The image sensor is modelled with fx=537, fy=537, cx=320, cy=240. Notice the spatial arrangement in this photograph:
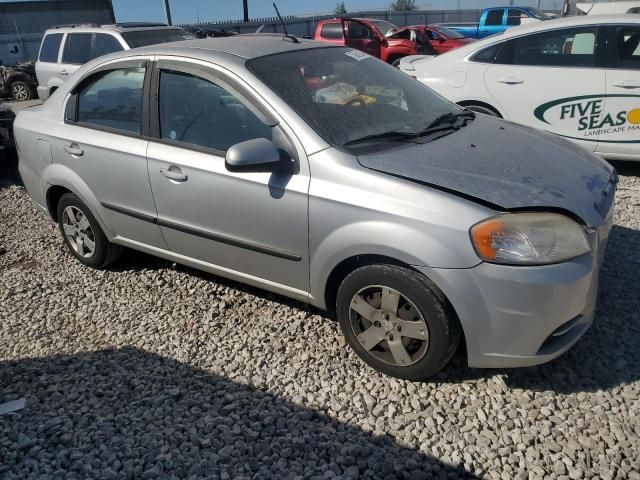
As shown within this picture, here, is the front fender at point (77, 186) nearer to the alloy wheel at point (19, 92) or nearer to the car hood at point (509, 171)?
the car hood at point (509, 171)

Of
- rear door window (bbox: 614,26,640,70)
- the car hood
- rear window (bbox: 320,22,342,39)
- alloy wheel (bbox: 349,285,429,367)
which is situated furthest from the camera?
rear window (bbox: 320,22,342,39)

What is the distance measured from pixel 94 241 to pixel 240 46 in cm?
188

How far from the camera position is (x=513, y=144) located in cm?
311

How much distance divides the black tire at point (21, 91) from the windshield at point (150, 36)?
27.1ft

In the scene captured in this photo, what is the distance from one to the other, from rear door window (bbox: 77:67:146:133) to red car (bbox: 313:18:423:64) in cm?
1193

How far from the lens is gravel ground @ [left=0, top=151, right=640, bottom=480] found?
7.79ft

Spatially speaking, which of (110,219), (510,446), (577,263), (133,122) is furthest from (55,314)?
(577,263)

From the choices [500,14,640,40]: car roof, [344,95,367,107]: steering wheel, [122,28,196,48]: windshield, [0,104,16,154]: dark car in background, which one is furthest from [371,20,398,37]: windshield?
[344,95,367,107]: steering wheel

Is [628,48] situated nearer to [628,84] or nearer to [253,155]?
[628,84]

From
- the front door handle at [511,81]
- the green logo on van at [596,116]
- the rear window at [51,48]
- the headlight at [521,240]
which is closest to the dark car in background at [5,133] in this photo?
the rear window at [51,48]

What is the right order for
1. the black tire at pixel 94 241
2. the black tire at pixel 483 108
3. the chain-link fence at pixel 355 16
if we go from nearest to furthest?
1. the black tire at pixel 94 241
2. the black tire at pixel 483 108
3. the chain-link fence at pixel 355 16

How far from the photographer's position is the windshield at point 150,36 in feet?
28.0

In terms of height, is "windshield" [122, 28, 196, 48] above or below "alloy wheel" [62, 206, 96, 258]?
above

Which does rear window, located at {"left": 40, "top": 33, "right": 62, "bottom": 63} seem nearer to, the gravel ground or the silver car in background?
the silver car in background
